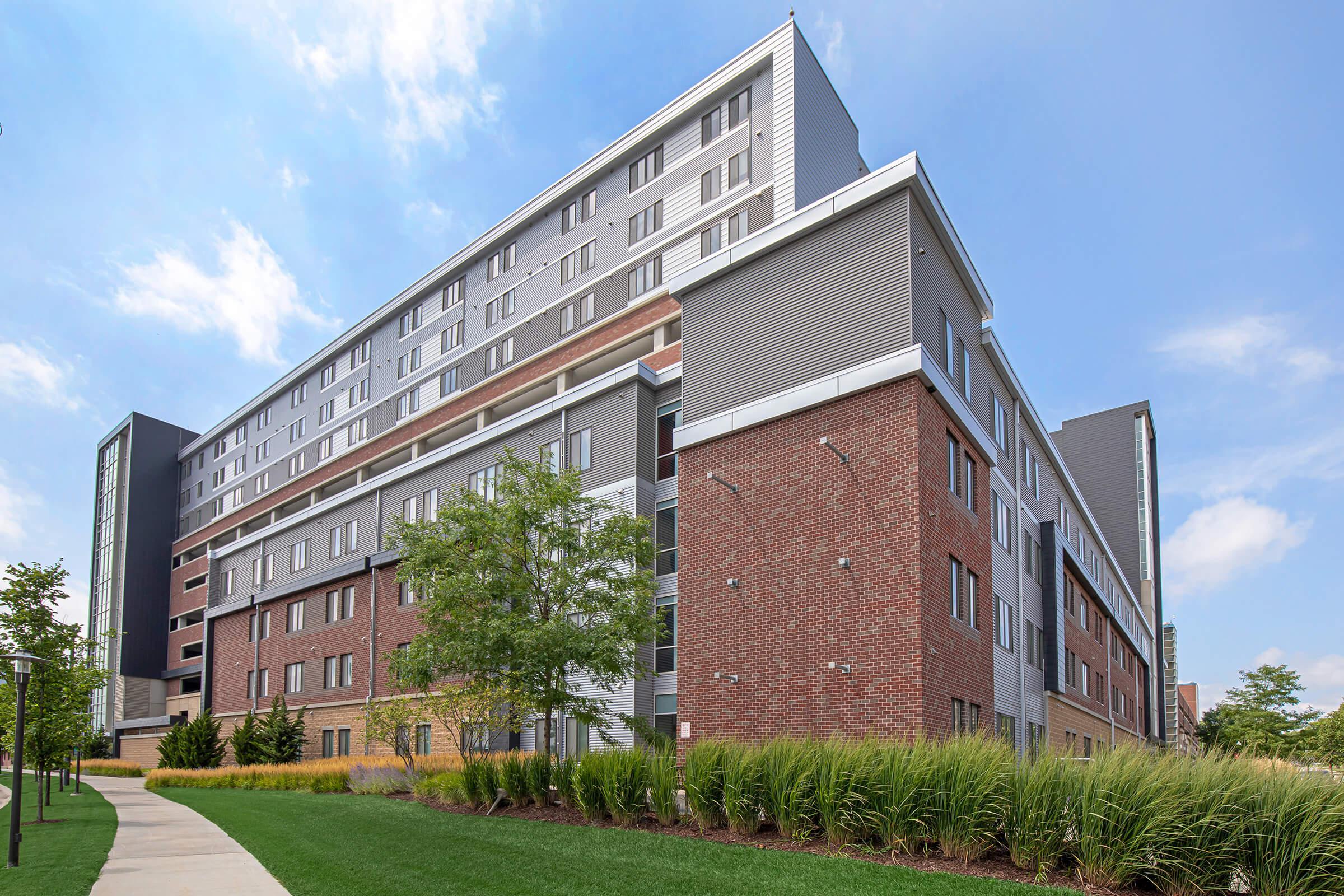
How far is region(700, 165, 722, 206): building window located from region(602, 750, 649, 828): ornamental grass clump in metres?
23.2

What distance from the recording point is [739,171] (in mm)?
34031

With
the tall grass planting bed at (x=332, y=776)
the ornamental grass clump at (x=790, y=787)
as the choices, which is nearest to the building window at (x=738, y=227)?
the tall grass planting bed at (x=332, y=776)

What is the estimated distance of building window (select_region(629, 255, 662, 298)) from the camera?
1436 inches

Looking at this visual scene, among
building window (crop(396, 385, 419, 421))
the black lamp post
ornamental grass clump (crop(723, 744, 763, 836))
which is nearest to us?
ornamental grass clump (crop(723, 744, 763, 836))

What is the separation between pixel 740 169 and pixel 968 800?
2600 centimetres

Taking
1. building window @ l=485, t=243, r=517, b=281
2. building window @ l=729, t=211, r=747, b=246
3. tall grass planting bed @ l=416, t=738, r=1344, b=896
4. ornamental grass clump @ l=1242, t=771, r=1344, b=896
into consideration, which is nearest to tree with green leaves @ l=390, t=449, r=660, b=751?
tall grass planting bed @ l=416, t=738, r=1344, b=896

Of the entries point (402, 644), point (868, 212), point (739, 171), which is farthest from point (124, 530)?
point (868, 212)

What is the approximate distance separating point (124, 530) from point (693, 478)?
66.4 metres

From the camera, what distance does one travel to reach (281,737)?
40.6 meters

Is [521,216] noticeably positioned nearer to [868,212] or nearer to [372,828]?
[868,212]

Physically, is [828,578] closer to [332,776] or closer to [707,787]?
[707,787]

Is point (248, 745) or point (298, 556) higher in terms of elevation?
point (298, 556)

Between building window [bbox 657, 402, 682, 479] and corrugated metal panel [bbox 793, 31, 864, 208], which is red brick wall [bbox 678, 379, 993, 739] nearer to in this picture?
building window [bbox 657, 402, 682, 479]

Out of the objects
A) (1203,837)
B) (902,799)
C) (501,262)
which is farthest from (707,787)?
(501,262)
